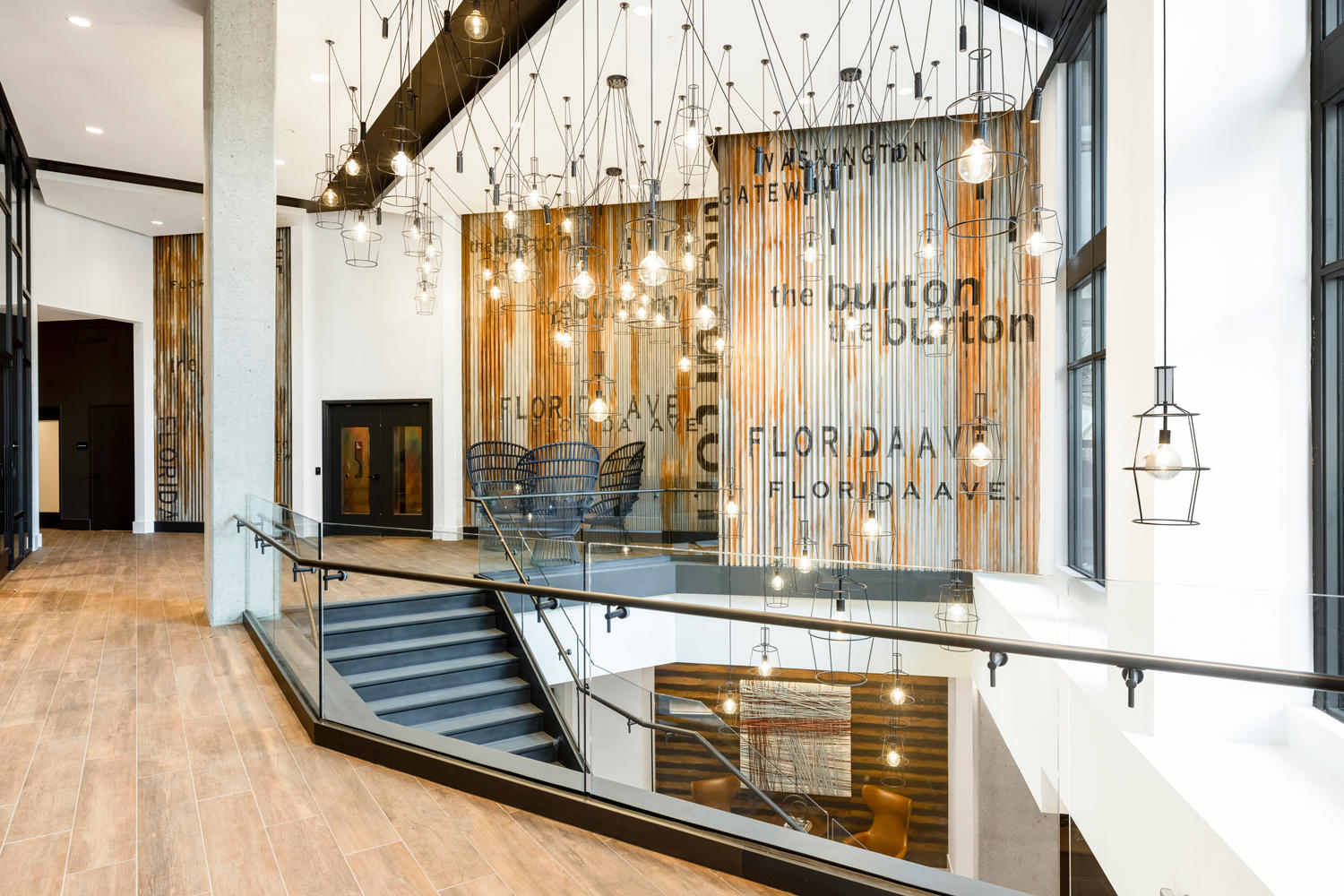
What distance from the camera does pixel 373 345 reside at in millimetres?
11914

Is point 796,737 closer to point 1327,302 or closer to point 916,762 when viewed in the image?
point 916,762

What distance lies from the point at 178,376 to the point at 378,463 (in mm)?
3569

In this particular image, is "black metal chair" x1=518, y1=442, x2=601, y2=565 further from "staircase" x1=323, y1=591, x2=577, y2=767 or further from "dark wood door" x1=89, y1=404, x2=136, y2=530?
"dark wood door" x1=89, y1=404, x2=136, y2=530

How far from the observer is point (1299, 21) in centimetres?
374

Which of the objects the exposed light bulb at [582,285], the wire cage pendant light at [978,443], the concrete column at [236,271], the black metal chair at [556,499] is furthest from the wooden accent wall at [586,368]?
the exposed light bulb at [582,285]

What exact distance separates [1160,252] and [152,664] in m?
6.27

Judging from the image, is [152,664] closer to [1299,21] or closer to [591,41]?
[591,41]

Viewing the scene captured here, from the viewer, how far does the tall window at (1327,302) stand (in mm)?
3521

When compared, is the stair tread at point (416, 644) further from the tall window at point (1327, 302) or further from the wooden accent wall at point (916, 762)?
the tall window at point (1327, 302)

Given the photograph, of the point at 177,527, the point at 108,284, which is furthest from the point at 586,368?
the point at 108,284

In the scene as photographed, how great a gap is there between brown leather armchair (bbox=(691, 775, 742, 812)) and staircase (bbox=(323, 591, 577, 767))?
2.97m

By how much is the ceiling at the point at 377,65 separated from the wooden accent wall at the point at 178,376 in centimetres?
291

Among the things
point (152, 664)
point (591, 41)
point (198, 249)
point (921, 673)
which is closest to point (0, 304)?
point (198, 249)

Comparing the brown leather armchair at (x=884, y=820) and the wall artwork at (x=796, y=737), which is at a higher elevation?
the wall artwork at (x=796, y=737)
